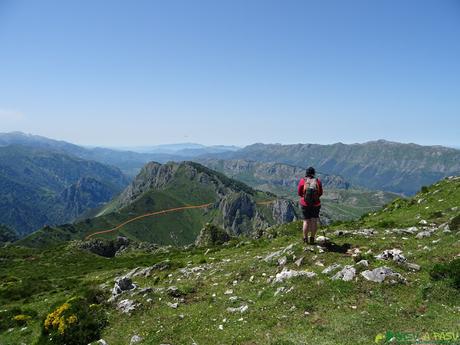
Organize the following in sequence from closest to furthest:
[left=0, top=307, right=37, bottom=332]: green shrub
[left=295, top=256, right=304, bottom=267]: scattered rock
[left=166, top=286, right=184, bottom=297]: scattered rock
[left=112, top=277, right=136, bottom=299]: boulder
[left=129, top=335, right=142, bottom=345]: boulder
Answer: [left=129, top=335, right=142, bottom=345]: boulder, [left=295, top=256, right=304, bottom=267]: scattered rock, [left=166, top=286, right=184, bottom=297]: scattered rock, [left=112, top=277, right=136, bottom=299]: boulder, [left=0, top=307, right=37, bottom=332]: green shrub

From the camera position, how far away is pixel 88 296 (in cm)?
2270

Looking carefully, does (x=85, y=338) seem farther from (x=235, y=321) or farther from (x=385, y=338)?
(x=385, y=338)

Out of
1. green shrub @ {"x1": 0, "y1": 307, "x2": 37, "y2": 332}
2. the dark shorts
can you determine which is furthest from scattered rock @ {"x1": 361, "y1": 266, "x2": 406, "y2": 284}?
green shrub @ {"x1": 0, "y1": 307, "x2": 37, "y2": 332}

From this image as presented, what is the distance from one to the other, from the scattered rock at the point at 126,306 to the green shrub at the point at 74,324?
0.91 metres

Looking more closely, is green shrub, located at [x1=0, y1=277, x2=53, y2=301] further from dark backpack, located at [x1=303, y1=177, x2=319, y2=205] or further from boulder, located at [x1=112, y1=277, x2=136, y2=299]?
dark backpack, located at [x1=303, y1=177, x2=319, y2=205]

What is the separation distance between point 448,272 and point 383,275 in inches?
99.3

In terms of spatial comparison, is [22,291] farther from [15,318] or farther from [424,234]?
[424,234]

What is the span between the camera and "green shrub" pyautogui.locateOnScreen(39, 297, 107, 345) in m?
18.3

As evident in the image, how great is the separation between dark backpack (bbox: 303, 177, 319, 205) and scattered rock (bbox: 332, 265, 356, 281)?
5395 mm

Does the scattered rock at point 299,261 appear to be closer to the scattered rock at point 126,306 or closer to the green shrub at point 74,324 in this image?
the scattered rock at point 126,306

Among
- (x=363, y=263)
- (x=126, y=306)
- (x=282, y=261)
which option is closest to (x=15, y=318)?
(x=126, y=306)

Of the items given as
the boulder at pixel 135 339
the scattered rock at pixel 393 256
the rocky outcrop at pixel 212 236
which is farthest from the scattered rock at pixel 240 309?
the rocky outcrop at pixel 212 236

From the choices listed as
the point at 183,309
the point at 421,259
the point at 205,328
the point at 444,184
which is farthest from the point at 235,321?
the point at 444,184

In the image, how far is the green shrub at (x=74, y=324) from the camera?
18312 millimetres
